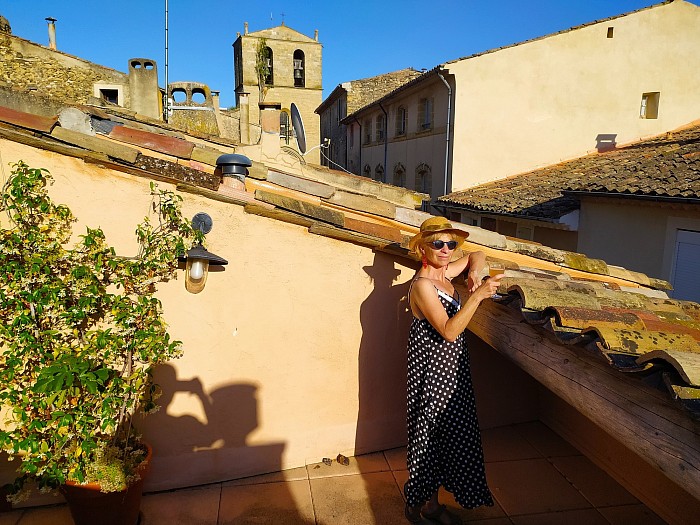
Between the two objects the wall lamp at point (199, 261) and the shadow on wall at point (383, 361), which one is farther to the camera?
the shadow on wall at point (383, 361)

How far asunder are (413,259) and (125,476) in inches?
112

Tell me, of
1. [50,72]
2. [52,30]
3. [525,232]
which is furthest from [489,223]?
[52,30]

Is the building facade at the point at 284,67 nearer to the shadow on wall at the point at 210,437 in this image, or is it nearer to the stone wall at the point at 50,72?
the stone wall at the point at 50,72

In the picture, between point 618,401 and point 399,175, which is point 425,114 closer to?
point 399,175

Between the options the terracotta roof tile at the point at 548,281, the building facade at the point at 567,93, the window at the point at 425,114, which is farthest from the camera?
the window at the point at 425,114

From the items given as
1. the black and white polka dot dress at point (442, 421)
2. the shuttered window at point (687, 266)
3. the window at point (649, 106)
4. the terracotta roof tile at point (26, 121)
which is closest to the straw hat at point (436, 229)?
the black and white polka dot dress at point (442, 421)

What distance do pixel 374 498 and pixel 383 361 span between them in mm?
1182

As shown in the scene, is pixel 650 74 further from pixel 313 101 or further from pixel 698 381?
pixel 313 101

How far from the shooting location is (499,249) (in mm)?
4961

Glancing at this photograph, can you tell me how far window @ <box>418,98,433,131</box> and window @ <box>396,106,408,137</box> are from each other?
5.53 ft

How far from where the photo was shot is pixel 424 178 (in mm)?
17438

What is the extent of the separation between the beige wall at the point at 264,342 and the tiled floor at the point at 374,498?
19cm

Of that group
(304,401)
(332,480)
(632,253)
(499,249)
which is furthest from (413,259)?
(632,253)

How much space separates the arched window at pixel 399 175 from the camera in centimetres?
1950
